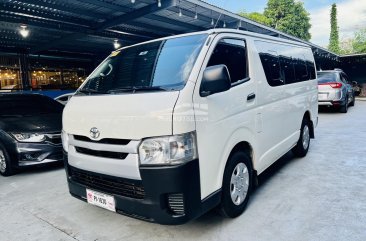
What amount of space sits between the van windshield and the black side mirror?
17 cm

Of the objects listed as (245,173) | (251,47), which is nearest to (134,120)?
(245,173)

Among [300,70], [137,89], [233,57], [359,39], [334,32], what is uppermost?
[334,32]

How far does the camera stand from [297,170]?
4758 mm

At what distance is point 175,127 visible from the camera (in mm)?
2426

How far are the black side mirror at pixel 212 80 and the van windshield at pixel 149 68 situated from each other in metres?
0.17

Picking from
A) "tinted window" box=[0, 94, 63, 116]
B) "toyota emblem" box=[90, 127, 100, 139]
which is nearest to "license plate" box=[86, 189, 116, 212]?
"toyota emblem" box=[90, 127, 100, 139]

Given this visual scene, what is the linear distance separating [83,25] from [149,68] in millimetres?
8898

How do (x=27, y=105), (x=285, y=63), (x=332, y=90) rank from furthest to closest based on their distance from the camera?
(x=332, y=90), (x=27, y=105), (x=285, y=63)

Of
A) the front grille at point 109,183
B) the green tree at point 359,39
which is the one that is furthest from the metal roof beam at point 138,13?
the green tree at point 359,39

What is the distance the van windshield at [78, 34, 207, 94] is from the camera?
2.88 metres

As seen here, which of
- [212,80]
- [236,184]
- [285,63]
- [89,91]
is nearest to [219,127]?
[212,80]

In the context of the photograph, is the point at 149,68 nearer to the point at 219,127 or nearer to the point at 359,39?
the point at 219,127

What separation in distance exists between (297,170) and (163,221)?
118 inches

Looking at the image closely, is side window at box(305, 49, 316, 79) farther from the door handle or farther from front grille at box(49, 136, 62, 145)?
front grille at box(49, 136, 62, 145)
